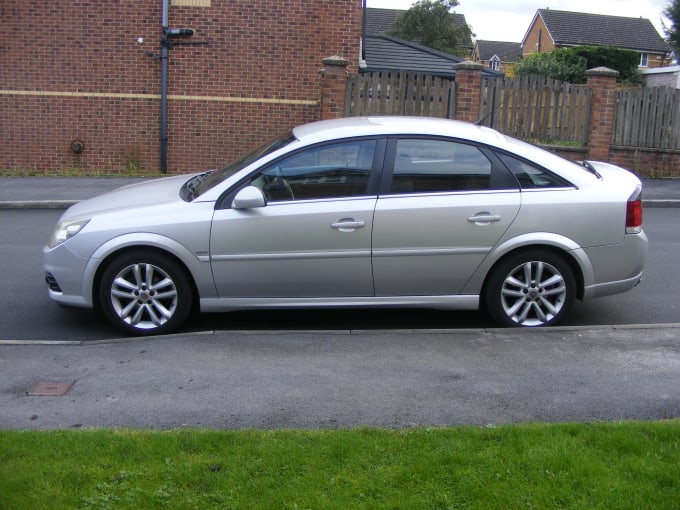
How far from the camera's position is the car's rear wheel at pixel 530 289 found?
611cm

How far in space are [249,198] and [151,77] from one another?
1219 cm

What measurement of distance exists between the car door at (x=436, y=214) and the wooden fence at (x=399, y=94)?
31.2 ft

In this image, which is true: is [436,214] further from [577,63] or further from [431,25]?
[431,25]

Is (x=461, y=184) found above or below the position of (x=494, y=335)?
above

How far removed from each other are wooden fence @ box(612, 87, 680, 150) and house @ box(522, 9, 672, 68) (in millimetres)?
47568

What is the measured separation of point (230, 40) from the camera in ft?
55.9

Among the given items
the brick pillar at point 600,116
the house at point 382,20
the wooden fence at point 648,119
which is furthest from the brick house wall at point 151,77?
the house at point 382,20

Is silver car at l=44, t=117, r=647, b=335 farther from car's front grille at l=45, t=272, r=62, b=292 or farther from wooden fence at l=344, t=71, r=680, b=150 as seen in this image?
wooden fence at l=344, t=71, r=680, b=150

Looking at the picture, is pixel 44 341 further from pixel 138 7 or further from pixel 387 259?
pixel 138 7

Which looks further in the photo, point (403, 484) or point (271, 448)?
point (271, 448)

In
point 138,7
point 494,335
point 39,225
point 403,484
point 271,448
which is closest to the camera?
point 403,484

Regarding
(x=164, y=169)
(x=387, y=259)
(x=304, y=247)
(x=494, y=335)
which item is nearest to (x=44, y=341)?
(x=304, y=247)

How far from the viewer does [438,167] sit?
618cm

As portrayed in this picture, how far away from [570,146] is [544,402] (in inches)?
475
